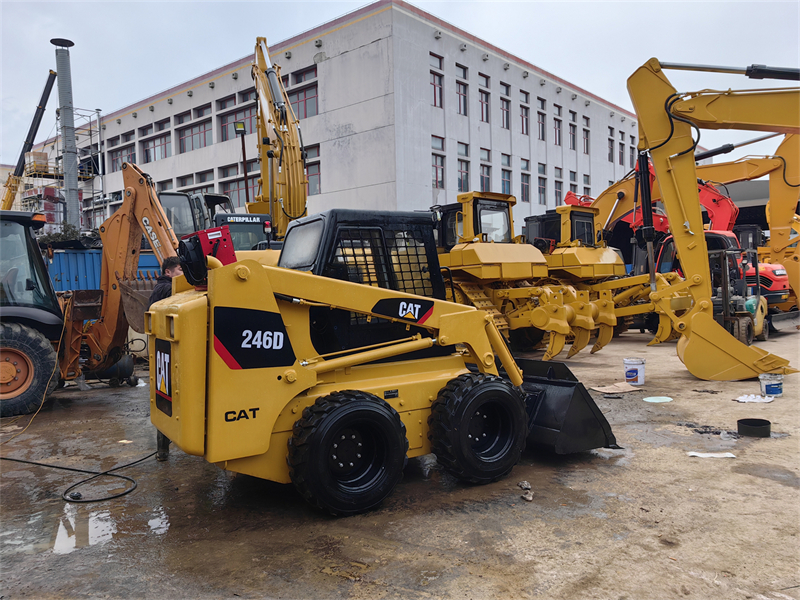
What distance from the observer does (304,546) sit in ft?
10.5

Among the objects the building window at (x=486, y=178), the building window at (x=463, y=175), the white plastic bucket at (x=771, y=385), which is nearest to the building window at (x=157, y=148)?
the building window at (x=463, y=175)

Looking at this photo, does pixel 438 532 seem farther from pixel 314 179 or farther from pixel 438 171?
pixel 314 179

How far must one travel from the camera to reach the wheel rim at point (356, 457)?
3.62m

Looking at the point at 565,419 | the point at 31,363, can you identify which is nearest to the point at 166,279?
the point at 31,363

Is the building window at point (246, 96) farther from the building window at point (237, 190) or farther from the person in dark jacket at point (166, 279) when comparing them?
the person in dark jacket at point (166, 279)

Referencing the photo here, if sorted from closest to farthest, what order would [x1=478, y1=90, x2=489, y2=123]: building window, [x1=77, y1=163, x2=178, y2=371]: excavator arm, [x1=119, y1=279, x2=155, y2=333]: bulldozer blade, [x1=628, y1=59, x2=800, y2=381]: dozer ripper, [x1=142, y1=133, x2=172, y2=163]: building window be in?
[x1=119, y1=279, x2=155, y2=333]: bulldozer blade → [x1=77, y1=163, x2=178, y2=371]: excavator arm → [x1=628, y1=59, x2=800, y2=381]: dozer ripper → [x1=478, y1=90, x2=489, y2=123]: building window → [x1=142, y1=133, x2=172, y2=163]: building window

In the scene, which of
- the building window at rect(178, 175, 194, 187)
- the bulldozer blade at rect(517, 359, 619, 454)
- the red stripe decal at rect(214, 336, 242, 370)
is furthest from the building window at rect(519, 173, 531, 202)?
the red stripe decal at rect(214, 336, 242, 370)

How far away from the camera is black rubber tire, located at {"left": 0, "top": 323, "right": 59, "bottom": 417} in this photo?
6.34 meters

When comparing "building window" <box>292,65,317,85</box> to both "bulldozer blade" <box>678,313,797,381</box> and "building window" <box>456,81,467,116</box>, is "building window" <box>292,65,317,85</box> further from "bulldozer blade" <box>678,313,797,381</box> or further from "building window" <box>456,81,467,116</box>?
"bulldozer blade" <box>678,313,797,381</box>

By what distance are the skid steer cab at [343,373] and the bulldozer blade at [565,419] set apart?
10 mm

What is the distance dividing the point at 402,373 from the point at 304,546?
1398 mm

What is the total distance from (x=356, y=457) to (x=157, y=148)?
107 feet

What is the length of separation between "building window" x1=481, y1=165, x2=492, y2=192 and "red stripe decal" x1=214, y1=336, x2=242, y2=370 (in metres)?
23.3

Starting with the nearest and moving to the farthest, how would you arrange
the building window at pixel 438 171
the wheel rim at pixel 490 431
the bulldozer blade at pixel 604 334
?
the wheel rim at pixel 490 431, the bulldozer blade at pixel 604 334, the building window at pixel 438 171
